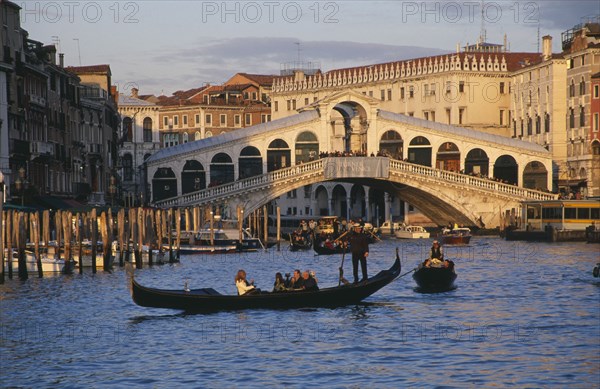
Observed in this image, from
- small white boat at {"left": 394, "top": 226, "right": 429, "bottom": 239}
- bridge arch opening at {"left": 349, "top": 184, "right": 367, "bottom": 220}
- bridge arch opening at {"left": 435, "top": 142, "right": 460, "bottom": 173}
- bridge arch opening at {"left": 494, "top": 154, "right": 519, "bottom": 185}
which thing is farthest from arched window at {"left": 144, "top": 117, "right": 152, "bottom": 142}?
bridge arch opening at {"left": 494, "top": 154, "right": 519, "bottom": 185}

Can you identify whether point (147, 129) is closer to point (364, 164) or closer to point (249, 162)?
point (249, 162)

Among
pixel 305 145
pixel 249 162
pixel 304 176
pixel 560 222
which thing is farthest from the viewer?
pixel 305 145

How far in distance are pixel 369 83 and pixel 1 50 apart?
47.8 meters

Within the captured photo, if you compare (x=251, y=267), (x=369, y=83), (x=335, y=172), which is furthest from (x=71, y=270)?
(x=369, y=83)

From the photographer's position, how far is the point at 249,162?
67625mm

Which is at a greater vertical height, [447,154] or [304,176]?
[447,154]

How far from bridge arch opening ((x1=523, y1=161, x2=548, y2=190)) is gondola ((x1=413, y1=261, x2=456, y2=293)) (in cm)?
3731

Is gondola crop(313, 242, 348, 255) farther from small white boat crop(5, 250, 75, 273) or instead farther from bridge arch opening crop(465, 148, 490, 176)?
bridge arch opening crop(465, 148, 490, 176)

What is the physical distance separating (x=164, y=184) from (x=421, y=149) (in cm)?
1257

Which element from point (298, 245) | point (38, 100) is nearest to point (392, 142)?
point (298, 245)

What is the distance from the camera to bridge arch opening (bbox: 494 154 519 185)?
227 feet

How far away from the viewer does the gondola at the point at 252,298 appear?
2622 cm

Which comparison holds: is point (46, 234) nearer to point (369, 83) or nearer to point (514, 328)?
point (514, 328)

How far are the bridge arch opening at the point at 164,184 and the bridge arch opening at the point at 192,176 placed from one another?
496 mm
